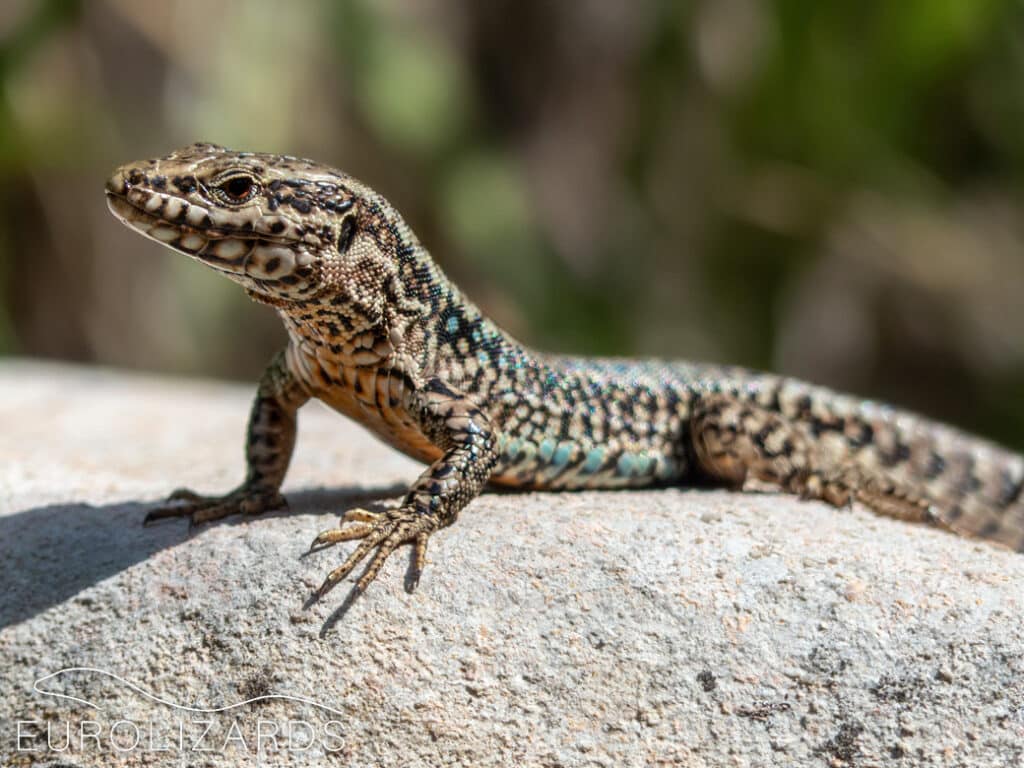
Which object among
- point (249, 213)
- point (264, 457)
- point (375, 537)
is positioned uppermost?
point (249, 213)

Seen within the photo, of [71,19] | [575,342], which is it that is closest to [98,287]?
[71,19]

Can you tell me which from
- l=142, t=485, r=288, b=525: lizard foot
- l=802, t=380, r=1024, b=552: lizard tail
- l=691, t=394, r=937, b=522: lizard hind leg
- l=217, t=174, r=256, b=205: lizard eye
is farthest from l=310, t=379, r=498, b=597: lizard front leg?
l=802, t=380, r=1024, b=552: lizard tail

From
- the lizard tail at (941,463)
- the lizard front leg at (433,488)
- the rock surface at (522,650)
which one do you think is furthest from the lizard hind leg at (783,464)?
the lizard front leg at (433,488)

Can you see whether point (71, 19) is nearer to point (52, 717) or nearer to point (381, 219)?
point (381, 219)

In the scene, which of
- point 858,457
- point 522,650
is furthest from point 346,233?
point 858,457

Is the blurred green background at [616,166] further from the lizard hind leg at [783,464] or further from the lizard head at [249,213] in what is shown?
the lizard head at [249,213]

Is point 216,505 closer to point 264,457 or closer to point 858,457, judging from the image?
point 264,457
